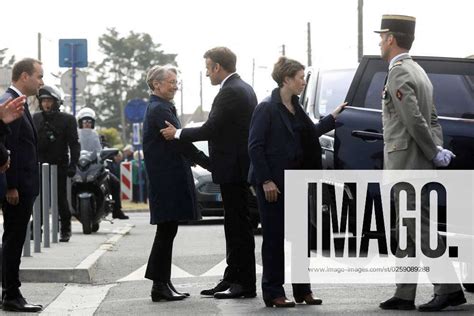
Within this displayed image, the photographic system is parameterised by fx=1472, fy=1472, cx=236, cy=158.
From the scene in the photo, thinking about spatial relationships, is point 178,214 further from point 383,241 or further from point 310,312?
point 383,241

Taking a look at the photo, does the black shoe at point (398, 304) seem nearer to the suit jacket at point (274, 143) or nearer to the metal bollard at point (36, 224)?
the suit jacket at point (274, 143)

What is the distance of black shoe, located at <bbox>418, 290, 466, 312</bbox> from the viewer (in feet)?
32.1

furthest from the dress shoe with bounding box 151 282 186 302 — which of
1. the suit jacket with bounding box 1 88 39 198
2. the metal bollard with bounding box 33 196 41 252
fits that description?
the metal bollard with bounding box 33 196 41 252

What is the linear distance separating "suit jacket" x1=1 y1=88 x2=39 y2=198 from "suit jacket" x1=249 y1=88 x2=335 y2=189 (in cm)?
159

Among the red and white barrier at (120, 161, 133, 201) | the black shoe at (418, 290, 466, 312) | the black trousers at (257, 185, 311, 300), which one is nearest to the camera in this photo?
the black shoe at (418, 290, 466, 312)

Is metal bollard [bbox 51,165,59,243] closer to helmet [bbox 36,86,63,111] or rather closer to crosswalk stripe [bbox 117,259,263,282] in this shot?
helmet [bbox 36,86,63,111]

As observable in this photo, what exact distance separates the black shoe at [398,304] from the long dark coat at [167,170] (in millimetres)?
1957

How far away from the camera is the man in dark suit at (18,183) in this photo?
34.2 ft

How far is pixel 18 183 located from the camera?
10461 mm

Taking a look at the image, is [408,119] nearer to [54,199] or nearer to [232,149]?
[232,149]

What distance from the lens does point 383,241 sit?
13688mm

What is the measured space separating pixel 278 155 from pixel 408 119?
39.7 inches

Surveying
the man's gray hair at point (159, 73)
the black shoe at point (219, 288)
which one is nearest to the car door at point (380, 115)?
the black shoe at point (219, 288)

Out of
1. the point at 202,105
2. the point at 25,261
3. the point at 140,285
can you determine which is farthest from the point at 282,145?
the point at 202,105
